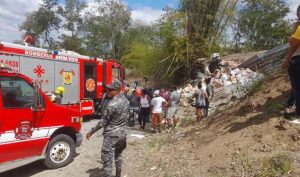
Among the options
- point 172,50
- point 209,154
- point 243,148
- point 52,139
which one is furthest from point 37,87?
point 172,50

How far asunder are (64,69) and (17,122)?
8691 mm

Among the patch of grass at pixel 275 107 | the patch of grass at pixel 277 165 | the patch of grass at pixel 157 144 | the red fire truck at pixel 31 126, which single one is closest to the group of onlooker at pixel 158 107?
the patch of grass at pixel 157 144

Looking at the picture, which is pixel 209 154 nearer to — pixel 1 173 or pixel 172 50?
pixel 1 173

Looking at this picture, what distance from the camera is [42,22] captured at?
60344mm

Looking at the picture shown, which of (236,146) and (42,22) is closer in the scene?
(236,146)

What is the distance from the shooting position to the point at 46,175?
825 cm

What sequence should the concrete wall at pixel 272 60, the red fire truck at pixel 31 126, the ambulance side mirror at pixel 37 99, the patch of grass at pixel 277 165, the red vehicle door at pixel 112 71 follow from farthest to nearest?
the red vehicle door at pixel 112 71, the concrete wall at pixel 272 60, the ambulance side mirror at pixel 37 99, the red fire truck at pixel 31 126, the patch of grass at pixel 277 165

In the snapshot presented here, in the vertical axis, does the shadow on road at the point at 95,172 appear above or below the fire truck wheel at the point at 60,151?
below

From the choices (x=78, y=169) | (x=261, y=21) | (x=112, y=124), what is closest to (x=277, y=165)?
(x=112, y=124)

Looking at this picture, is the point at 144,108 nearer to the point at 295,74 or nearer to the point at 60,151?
the point at 60,151

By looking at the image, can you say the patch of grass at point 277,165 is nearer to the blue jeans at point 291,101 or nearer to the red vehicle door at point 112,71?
the blue jeans at point 291,101

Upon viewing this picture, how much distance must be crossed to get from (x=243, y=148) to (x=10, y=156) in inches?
168

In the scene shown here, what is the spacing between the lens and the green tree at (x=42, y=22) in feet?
197

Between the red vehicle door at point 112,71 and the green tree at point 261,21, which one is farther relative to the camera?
the green tree at point 261,21
